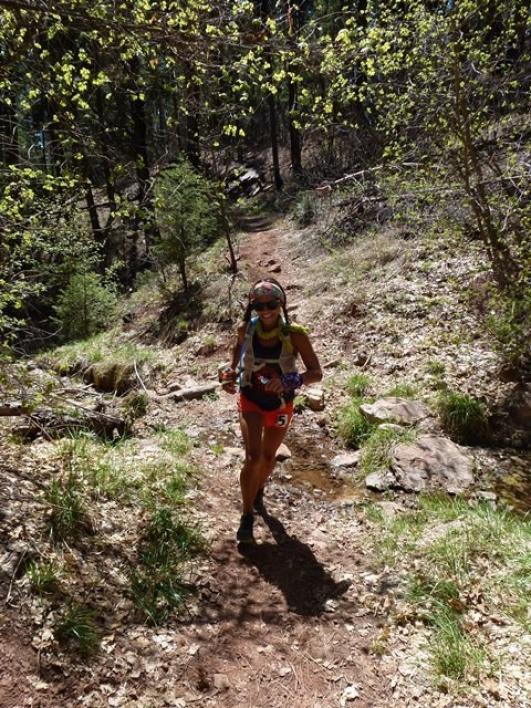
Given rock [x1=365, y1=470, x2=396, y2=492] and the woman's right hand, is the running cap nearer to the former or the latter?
the woman's right hand

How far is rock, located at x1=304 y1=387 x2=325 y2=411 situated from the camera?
766cm

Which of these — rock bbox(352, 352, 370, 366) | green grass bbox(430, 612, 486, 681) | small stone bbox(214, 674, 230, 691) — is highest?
small stone bbox(214, 674, 230, 691)

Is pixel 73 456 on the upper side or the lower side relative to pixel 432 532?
upper

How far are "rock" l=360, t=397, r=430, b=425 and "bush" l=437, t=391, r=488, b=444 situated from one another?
311 millimetres

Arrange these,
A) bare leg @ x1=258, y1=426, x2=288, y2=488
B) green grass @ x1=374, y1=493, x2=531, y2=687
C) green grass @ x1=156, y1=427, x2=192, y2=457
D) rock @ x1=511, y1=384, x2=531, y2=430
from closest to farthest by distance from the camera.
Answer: green grass @ x1=374, y1=493, x2=531, y2=687 < bare leg @ x1=258, y1=426, x2=288, y2=488 < green grass @ x1=156, y1=427, x2=192, y2=457 < rock @ x1=511, y1=384, x2=531, y2=430

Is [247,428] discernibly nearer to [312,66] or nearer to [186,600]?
[186,600]

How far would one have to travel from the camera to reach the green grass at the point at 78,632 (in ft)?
9.61

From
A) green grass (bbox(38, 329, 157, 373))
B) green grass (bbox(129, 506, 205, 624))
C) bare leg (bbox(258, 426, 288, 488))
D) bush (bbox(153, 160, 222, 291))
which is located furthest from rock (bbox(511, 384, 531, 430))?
bush (bbox(153, 160, 222, 291))

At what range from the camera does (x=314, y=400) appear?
25.2ft

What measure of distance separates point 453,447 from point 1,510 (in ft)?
17.0

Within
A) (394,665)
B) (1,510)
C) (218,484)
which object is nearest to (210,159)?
(218,484)

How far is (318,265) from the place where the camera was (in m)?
13.4

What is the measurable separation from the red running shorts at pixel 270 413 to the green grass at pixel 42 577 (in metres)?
1.91

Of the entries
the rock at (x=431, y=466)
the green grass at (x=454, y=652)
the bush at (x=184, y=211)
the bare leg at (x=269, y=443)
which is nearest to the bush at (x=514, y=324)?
the rock at (x=431, y=466)
